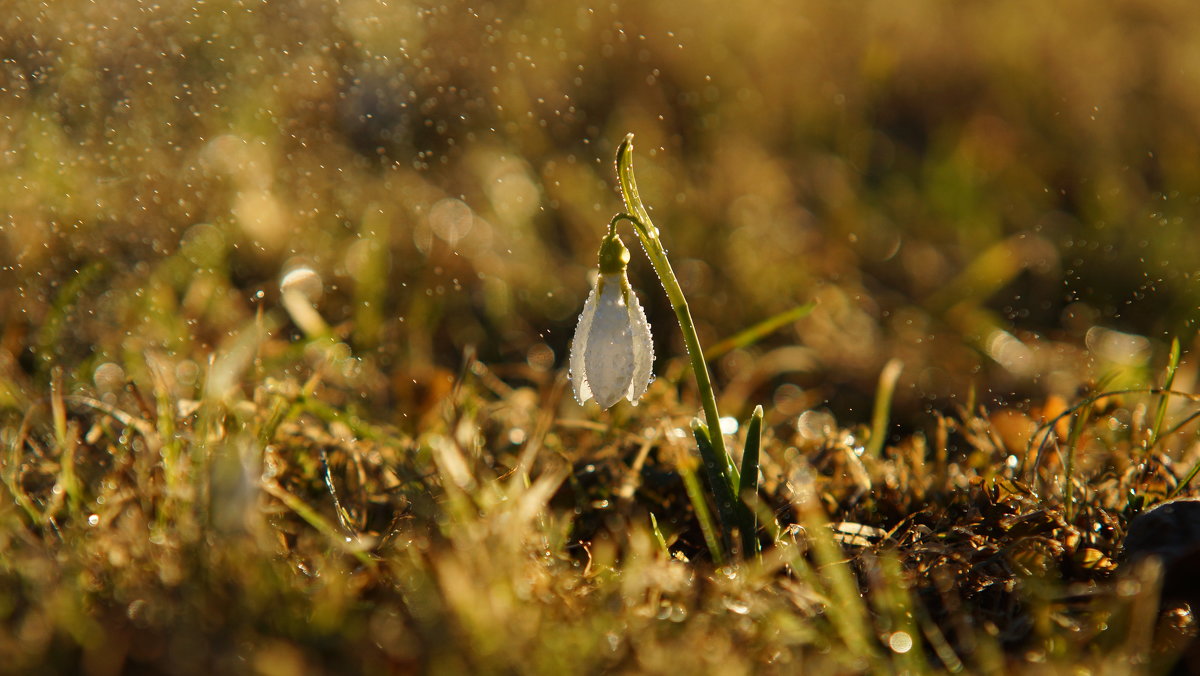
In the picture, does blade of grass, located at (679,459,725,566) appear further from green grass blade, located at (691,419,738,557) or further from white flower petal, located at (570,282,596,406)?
white flower petal, located at (570,282,596,406)

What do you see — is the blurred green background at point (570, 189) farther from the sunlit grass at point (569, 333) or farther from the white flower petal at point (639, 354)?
the white flower petal at point (639, 354)

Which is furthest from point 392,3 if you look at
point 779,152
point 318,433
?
point 318,433

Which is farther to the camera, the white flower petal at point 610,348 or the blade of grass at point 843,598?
the white flower petal at point 610,348

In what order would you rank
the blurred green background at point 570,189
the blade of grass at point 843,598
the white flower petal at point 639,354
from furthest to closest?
1. the blurred green background at point 570,189
2. the white flower petal at point 639,354
3. the blade of grass at point 843,598

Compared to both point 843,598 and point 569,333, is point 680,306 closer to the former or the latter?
point 843,598

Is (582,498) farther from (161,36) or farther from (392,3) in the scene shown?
(392,3)

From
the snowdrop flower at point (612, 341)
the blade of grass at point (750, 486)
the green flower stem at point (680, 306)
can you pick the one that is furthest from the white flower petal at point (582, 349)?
the blade of grass at point (750, 486)
